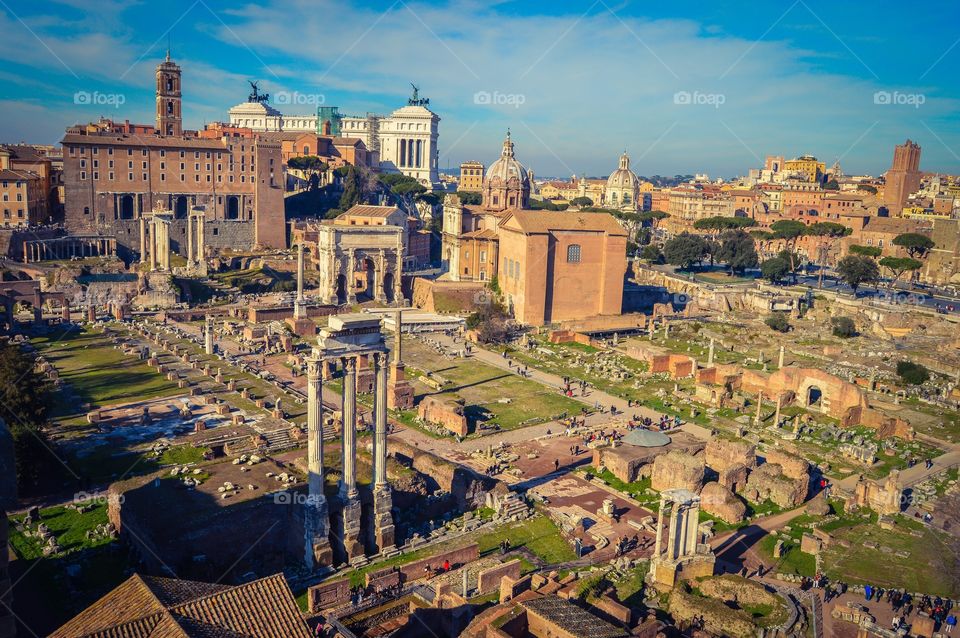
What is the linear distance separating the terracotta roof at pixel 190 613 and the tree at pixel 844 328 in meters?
47.5

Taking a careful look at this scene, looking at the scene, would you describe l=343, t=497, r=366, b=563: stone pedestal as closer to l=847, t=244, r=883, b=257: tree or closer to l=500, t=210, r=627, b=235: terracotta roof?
l=500, t=210, r=627, b=235: terracotta roof

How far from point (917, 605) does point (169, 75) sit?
80.1 meters

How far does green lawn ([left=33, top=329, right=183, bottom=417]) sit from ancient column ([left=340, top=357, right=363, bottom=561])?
17412 millimetres

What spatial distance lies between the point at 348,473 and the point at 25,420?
1264cm

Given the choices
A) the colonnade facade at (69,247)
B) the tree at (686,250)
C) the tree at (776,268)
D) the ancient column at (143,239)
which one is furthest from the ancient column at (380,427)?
the tree at (686,250)

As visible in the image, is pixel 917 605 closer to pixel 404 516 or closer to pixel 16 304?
pixel 404 516

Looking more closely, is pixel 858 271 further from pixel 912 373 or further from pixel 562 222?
pixel 562 222

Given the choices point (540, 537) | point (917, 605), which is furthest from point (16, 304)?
point (917, 605)

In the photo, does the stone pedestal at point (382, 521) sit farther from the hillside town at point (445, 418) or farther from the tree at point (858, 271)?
the tree at point (858, 271)

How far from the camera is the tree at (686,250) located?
71375 millimetres

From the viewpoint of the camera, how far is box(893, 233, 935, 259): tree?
71688 mm

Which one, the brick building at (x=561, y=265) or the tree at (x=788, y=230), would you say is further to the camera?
the tree at (x=788, y=230)

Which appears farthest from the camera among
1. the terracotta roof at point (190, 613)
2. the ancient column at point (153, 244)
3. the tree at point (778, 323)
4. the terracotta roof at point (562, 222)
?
the ancient column at point (153, 244)

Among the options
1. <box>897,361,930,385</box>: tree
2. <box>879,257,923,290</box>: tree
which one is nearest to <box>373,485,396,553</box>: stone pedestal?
<box>897,361,930,385</box>: tree
